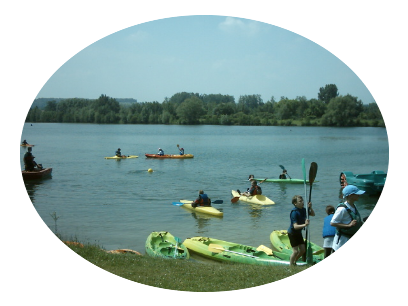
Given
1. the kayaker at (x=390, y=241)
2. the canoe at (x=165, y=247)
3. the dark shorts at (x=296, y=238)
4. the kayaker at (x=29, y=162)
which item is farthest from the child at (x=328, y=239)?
the kayaker at (x=29, y=162)

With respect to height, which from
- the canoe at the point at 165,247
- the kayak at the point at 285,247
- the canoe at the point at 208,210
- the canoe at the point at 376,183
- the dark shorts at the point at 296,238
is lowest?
the canoe at the point at 208,210

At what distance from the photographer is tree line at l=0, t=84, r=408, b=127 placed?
10500cm

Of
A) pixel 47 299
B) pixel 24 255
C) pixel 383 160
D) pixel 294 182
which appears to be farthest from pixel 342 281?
pixel 383 160

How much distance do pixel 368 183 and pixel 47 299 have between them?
61.7 feet

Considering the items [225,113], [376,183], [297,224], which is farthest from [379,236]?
[225,113]

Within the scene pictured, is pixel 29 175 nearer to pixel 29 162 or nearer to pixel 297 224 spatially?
pixel 29 162

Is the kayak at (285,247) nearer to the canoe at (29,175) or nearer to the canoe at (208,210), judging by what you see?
the canoe at (208,210)

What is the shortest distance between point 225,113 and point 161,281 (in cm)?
12657

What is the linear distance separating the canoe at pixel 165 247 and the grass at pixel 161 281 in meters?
2.43

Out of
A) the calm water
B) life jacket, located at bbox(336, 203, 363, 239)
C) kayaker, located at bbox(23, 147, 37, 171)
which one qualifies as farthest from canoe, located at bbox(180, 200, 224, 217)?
kayaker, located at bbox(23, 147, 37, 171)

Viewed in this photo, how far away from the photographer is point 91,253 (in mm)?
8047

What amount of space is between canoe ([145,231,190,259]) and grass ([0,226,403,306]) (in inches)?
95.7

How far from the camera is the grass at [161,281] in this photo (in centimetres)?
557

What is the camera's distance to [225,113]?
13188 centimetres
